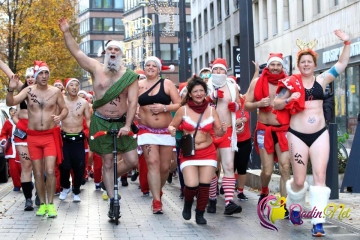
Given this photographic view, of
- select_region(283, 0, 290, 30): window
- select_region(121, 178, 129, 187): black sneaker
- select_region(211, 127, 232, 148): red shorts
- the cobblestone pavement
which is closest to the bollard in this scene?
the cobblestone pavement

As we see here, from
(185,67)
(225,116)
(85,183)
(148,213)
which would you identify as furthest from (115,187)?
(185,67)

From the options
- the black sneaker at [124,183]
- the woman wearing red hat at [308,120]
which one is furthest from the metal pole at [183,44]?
the woman wearing red hat at [308,120]

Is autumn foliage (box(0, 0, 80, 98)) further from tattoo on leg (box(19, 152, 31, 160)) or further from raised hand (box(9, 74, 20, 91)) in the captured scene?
raised hand (box(9, 74, 20, 91))

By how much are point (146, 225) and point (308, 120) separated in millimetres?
2337

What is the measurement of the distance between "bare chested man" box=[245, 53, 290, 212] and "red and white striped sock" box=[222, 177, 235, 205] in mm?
438

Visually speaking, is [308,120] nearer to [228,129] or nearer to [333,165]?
[228,129]

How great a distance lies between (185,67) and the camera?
1190 inches

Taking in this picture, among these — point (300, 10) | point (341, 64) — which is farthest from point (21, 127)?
point (300, 10)

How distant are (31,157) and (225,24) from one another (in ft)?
127

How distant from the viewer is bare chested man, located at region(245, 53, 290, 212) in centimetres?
1054

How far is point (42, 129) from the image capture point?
36.3 feet

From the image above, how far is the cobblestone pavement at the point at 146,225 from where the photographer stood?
9016 mm

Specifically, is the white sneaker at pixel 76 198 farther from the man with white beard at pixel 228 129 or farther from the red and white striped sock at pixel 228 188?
the red and white striped sock at pixel 228 188

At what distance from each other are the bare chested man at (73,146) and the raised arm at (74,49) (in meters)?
3.37
